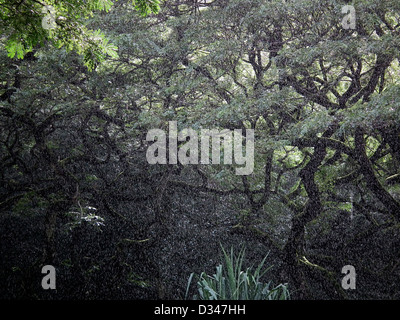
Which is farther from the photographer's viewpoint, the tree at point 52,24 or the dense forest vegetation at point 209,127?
the dense forest vegetation at point 209,127

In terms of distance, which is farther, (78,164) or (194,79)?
(78,164)

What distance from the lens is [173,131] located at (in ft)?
19.7

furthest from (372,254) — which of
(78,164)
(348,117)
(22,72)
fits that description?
(22,72)

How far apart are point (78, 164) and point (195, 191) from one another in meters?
2.45

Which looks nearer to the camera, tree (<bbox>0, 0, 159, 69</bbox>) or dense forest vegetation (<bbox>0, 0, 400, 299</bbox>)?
tree (<bbox>0, 0, 159, 69</bbox>)

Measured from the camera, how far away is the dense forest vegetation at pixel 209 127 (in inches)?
215

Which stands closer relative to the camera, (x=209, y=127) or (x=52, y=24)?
(x=52, y=24)

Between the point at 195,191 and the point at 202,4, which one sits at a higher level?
the point at 202,4

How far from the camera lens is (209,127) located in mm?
5746

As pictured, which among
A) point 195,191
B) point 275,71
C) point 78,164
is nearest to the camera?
point 275,71

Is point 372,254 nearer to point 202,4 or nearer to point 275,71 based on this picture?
point 275,71

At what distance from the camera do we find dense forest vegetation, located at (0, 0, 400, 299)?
5.47 m

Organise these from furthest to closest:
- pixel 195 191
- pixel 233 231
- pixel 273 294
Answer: pixel 195 191
pixel 233 231
pixel 273 294
